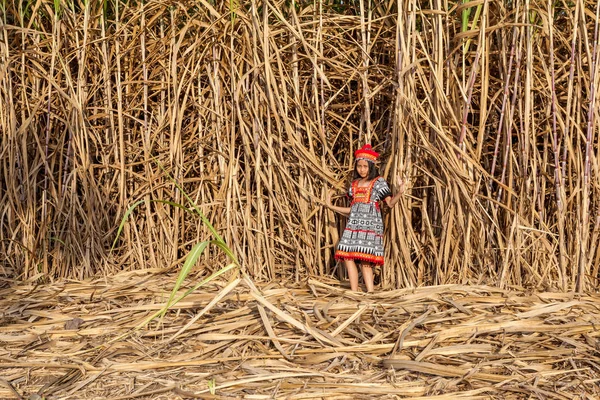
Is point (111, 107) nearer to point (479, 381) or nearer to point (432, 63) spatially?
point (432, 63)

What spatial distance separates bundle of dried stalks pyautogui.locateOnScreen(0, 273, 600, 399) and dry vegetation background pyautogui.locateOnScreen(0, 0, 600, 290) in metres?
0.37

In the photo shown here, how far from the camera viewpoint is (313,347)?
93.7 inches

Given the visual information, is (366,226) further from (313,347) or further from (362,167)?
(313,347)

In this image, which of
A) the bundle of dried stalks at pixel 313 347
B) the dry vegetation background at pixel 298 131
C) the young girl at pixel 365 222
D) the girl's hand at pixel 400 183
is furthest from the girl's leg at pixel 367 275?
the girl's hand at pixel 400 183

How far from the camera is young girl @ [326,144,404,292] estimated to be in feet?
10.5

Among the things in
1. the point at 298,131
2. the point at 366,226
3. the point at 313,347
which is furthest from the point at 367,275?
the point at 313,347

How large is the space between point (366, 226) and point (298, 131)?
23.2 inches

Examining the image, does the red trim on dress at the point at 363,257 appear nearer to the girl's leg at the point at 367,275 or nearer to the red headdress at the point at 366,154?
the girl's leg at the point at 367,275

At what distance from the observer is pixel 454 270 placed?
3121 millimetres

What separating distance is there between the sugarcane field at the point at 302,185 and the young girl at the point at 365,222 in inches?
0.4

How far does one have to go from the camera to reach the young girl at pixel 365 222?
319 cm

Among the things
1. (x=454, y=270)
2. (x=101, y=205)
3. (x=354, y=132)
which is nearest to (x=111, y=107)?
(x=101, y=205)

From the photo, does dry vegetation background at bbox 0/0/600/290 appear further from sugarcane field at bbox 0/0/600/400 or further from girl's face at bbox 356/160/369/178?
girl's face at bbox 356/160/369/178

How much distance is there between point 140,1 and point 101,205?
109cm
